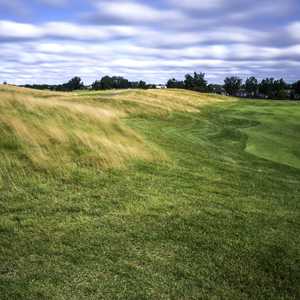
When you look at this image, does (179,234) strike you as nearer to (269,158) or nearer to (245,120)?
(269,158)

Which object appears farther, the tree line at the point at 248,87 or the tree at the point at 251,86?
the tree at the point at 251,86

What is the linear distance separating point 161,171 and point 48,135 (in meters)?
3.17

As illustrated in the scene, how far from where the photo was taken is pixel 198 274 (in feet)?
18.1

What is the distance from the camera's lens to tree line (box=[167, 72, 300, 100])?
383 feet

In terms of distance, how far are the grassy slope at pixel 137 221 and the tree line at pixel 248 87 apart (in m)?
108

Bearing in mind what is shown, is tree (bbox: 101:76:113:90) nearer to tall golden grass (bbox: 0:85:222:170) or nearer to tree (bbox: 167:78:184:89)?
tree (bbox: 167:78:184:89)

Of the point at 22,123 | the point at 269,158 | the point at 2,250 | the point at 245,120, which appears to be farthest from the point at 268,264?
the point at 245,120

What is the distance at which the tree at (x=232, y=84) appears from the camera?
420 ft

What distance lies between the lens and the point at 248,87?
13738 cm

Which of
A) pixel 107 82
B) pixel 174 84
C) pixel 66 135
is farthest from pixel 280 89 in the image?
pixel 66 135

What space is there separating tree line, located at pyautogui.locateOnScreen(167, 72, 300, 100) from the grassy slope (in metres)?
108

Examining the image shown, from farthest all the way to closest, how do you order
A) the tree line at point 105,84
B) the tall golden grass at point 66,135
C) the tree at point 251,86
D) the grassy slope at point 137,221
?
the tree at point 251,86, the tree line at point 105,84, the tall golden grass at point 66,135, the grassy slope at point 137,221

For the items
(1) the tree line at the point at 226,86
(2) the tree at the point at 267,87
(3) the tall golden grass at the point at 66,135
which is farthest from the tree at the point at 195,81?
A: (3) the tall golden grass at the point at 66,135

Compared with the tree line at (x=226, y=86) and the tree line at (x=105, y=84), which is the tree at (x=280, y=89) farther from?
the tree line at (x=105, y=84)
